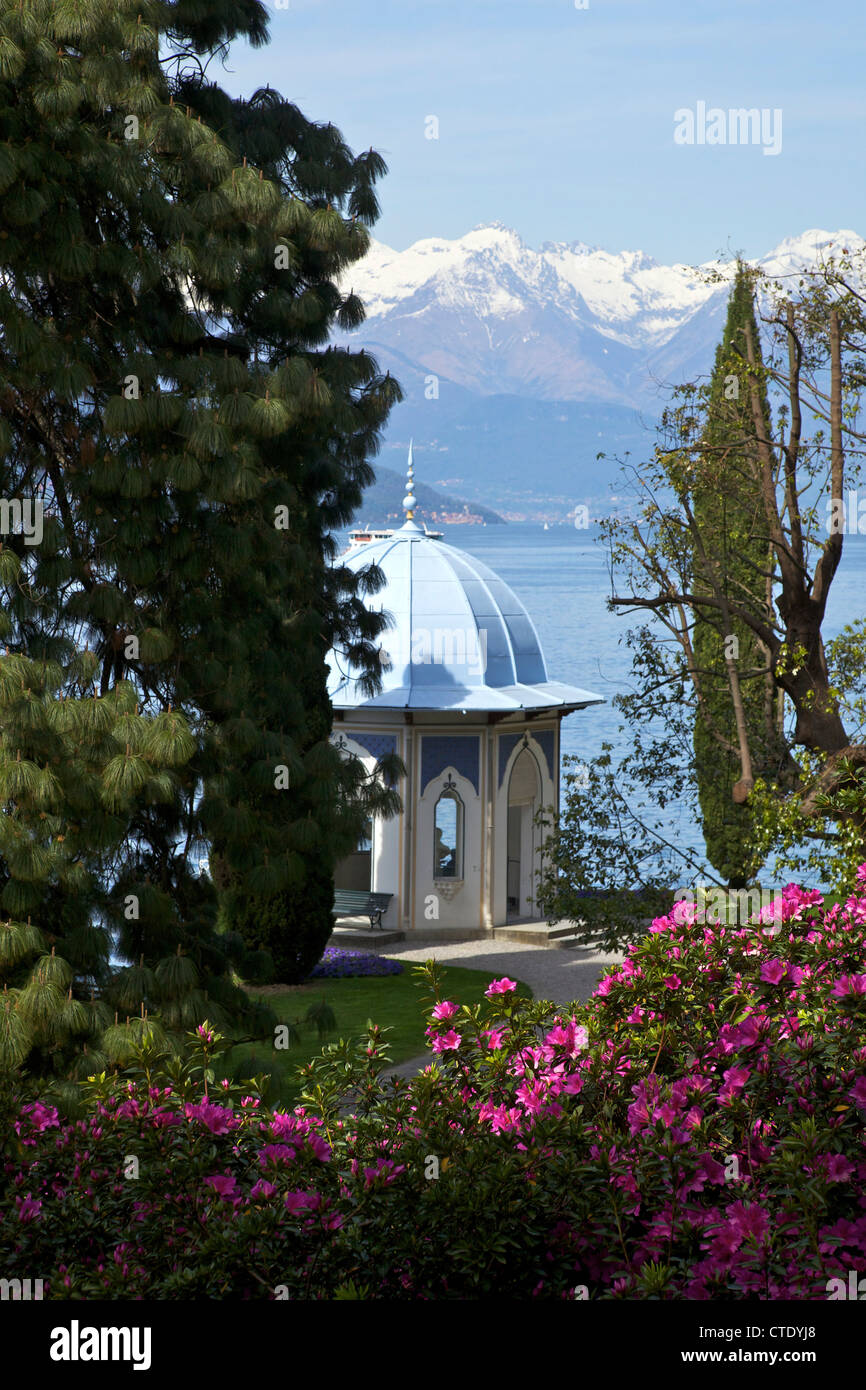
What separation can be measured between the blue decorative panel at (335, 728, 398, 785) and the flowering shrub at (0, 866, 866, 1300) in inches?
587

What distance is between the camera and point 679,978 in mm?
5445

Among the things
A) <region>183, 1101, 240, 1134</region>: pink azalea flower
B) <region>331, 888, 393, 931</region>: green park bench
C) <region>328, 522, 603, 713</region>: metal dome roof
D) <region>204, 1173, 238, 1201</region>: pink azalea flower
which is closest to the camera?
<region>204, 1173, 238, 1201</region>: pink azalea flower

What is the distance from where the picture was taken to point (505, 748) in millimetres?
20469

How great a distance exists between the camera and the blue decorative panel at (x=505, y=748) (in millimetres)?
20391

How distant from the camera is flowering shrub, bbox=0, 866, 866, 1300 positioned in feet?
12.6

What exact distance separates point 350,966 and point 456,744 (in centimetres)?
387

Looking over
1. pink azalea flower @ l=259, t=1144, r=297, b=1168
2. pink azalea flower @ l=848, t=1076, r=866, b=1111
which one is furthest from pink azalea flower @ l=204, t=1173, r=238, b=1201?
pink azalea flower @ l=848, t=1076, r=866, b=1111

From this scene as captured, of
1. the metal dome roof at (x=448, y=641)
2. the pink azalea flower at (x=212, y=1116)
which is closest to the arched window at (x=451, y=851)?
the metal dome roof at (x=448, y=641)

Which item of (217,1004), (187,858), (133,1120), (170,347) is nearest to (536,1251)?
(133,1120)

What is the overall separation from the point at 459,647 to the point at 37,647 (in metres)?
12.4

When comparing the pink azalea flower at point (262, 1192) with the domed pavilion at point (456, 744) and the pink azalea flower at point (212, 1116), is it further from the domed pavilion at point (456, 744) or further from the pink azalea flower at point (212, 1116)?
the domed pavilion at point (456, 744)

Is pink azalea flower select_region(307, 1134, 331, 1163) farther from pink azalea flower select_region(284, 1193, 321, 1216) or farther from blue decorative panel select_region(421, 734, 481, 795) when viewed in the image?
blue decorative panel select_region(421, 734, 481, 795)

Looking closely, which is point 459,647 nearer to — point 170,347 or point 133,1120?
point 170,347

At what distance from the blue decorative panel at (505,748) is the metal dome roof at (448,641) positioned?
2.09 feet
